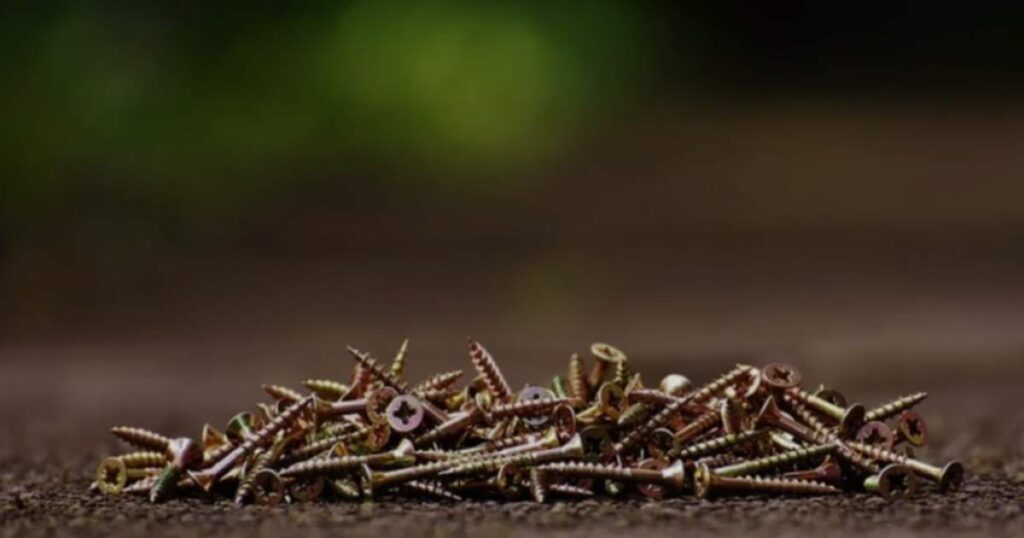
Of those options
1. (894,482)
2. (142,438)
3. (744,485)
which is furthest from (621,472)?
(142,438)

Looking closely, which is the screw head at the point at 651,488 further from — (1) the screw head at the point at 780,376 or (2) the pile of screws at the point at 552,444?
(1) the screw head at the point at 780,376

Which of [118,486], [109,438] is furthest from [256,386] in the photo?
[118,486]

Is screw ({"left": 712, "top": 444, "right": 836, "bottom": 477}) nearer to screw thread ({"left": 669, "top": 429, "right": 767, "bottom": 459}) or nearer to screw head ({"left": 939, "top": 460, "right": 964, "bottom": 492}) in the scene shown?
screw thread ({"left": 669, "top": 429, "right": 767, "bottom": 459})

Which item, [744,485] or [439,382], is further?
[439,382]

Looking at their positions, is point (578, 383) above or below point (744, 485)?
above

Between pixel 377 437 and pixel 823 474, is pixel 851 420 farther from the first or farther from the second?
pixel 377 437

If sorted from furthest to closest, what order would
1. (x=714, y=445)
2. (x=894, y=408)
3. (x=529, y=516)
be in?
(x=894, y=408), (x=714, y=445), (x=529, y=516)

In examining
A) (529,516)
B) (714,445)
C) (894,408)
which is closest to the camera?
(529,516)

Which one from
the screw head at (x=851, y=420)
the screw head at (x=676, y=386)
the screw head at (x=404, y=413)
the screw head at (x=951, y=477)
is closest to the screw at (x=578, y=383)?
the screw head at (x=676, y=386)
